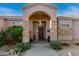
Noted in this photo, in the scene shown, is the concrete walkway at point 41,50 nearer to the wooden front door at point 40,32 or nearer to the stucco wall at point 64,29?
the wooden front door at point 40,32

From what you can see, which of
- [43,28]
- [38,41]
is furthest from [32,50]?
[43,28]

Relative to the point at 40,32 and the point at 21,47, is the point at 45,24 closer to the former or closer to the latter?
the point at 40,32

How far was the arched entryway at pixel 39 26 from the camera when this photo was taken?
15.2ft

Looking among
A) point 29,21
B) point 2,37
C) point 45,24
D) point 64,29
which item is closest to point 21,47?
point 2,37

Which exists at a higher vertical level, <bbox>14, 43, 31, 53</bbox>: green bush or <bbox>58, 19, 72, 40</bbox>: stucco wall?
<bbox>58, 19, 72, 40</bbox>: stucco wall

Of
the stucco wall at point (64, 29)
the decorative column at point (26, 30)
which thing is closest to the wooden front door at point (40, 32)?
the decorative column at point (26, 30)

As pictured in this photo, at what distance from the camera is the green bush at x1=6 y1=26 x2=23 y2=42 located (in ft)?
15.1

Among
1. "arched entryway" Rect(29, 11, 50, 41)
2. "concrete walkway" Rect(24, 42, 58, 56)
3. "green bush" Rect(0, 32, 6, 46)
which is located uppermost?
"arched entryway" Rect(29, 11, 50, 41)

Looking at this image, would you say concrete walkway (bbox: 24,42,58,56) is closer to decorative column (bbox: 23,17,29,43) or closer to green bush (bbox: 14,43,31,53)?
green bush (bbox: 14,43,31,53)

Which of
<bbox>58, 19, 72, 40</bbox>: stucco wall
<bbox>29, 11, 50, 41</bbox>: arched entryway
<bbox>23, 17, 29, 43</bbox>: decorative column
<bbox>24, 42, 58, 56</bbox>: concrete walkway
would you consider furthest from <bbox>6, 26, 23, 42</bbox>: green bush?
<bbox>58, 19, 72, 40</bbox>: stucco wall

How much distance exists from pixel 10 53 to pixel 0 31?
1.79ft

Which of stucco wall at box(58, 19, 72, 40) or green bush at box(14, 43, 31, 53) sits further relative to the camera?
stucco wall at box(58, 19, 72, 40)

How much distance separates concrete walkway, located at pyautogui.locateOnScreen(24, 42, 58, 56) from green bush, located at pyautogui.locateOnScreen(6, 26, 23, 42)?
0.37m

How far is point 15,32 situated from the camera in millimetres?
4605
